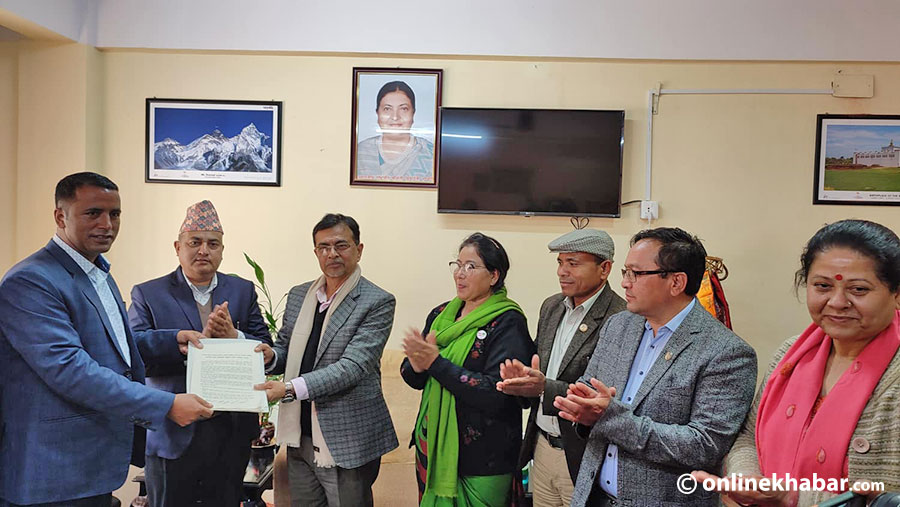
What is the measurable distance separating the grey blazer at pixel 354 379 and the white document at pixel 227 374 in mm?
197

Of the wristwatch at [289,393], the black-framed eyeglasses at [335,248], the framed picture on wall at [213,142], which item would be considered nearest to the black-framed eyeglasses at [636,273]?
the black-framed eyeglasses at [335,248]

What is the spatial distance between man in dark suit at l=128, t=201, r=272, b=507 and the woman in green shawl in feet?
2.56

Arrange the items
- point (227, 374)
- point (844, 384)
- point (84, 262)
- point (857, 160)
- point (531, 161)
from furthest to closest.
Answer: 1. point (531, 161)
2. point (857, 160)
3. point (227, 374)
4. point (84, 262)
5. point (844, 384)

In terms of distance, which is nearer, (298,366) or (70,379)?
(70,379)

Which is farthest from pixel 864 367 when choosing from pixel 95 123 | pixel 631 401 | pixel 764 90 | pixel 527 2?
pixel 95 123

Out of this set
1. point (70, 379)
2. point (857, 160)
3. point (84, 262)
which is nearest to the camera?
point (70, 379)

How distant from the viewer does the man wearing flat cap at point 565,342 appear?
7.57 feet

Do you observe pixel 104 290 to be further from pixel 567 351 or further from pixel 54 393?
pixel 567 351

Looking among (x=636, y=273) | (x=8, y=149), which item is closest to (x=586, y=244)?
(x=636, y=273)

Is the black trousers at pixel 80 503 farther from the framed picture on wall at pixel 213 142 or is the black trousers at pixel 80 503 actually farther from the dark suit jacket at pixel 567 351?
the framed picture on wall at pixel 213 142

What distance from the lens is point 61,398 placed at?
1.91 m

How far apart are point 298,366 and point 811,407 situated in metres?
1.87

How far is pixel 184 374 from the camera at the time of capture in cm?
249

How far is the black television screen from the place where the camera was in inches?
149
